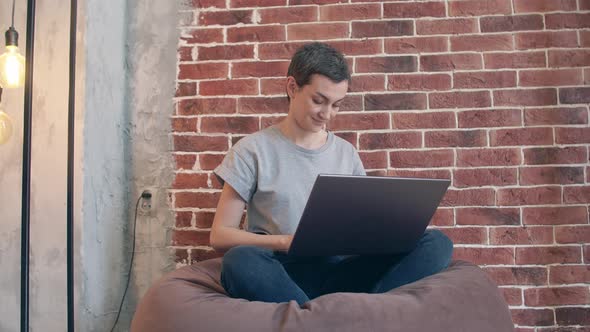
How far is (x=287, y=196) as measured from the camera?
1.54m

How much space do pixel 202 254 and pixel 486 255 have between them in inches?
39.1

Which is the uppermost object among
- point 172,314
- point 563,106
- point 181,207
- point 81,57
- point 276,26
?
point 276,26

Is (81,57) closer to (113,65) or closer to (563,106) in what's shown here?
(113,65)

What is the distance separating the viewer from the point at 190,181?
1911mm

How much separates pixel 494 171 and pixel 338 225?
92cm

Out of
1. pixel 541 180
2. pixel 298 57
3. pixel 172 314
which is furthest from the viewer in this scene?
pixel 541 180

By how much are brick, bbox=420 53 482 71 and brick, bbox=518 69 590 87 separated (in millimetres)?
170

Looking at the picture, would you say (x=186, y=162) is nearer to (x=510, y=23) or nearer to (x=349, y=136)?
(x=349, y=136)

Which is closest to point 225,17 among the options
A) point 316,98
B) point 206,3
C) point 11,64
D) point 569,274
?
point 206,3

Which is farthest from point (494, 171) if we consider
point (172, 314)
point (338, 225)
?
point (172, 314)

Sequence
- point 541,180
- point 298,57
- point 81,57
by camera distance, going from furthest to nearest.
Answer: point 541,180
point 81,57
point 298,57

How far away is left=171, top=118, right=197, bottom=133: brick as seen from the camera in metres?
1.92

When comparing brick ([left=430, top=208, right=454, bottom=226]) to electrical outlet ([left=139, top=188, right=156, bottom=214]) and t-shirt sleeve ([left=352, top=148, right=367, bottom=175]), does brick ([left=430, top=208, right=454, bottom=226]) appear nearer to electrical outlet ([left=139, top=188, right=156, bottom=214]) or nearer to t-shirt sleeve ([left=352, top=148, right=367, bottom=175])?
t-shirt sleeve ([left=352, top=148, right=367, bottom=175])

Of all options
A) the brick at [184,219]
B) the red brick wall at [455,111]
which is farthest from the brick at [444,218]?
the brick at [184,219]
